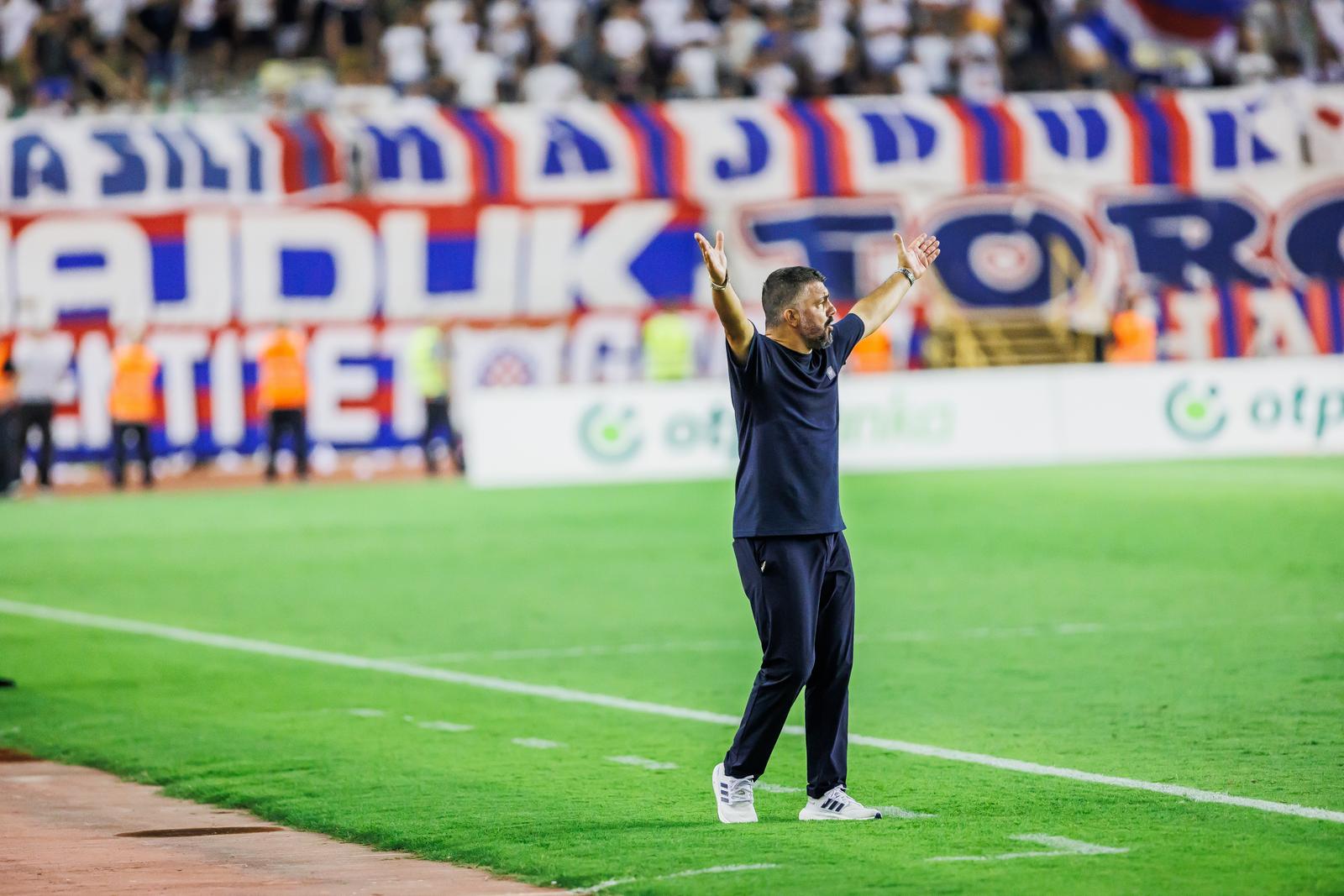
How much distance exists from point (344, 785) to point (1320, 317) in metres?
29.0

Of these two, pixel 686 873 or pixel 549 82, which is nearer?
pixel 686 873

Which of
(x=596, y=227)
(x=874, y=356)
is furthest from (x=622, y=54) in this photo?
(x=874, y=356)

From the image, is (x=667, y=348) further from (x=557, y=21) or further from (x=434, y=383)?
(x=557, y=21)

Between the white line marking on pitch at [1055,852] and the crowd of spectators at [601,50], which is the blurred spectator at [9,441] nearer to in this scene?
the crowd of spectators at [601,50]

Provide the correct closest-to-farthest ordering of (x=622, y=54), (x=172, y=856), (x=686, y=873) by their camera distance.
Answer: (x=686, y=873)
(x=172, y=856)
(x=622, y=54)

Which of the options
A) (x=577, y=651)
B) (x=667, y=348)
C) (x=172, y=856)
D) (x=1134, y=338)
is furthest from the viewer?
(x=667, y=348)

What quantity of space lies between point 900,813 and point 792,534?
3.77ft

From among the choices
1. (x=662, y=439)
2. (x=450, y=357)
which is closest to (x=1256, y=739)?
(x=662, y=439)

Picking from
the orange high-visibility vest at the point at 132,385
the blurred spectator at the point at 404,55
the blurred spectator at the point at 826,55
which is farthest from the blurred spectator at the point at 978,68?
the orange high-visibility vest at the point at 132,385

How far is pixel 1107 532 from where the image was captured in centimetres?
1922

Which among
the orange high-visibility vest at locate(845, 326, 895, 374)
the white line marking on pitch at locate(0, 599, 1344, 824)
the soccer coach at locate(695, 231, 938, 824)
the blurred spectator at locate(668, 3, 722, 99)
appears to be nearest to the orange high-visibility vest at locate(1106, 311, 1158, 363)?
the orange high-visibility vest at locate(845, 326, 895, 374)

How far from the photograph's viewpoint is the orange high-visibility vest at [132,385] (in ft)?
93.5

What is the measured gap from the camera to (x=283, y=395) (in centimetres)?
2922

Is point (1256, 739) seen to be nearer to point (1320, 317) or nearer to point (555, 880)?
point (555, 880)
